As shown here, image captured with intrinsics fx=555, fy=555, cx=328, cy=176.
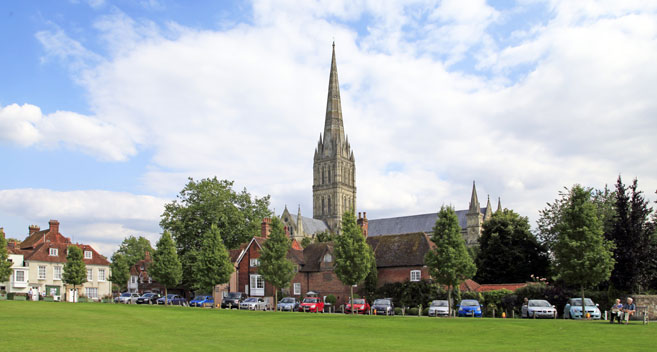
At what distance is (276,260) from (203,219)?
26.1 m

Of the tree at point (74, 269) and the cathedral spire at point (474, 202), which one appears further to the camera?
the cathedral spire at point (474, 202)

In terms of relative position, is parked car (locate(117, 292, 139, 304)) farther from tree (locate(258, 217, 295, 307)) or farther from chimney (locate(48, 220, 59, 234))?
tree (locate(258, 217, 295, 307))

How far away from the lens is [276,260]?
52.8 metres

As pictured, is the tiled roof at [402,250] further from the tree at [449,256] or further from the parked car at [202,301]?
the parked car at [202,301]

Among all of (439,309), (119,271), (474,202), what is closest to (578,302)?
(439,309)

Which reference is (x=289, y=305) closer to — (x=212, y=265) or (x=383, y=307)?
(x=212, y=265)

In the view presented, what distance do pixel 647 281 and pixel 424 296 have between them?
19011mm

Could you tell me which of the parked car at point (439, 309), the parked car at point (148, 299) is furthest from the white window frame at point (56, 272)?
the parked car at point (439, 309)

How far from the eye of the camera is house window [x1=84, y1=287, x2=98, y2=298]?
266 feet

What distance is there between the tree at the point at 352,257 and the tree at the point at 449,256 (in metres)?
5.59

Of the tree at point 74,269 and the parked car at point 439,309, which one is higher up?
the tree at point 74,269

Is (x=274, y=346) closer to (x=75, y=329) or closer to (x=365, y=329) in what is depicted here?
(x=365, y=329)

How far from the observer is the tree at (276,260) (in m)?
52.5

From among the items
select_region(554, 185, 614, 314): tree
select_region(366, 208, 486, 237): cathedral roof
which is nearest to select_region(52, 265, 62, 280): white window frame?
select_region(554, 185, 614, 314): tree
